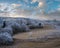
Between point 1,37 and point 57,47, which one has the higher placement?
point 1,37

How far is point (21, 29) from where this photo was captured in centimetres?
1193

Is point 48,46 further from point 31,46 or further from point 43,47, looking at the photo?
point 31,46

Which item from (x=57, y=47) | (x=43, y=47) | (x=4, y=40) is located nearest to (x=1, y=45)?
(x=4, y=40)

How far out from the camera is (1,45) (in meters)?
7.42

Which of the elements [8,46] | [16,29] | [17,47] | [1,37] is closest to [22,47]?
[17,47]

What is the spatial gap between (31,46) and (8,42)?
3.67ft

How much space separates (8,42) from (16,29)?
4185mm

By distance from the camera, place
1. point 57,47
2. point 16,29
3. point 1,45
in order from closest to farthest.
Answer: point 57,47 < point 1,45 < point 16,29

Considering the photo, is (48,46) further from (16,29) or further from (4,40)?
(16,29)

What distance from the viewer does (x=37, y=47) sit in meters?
7.02

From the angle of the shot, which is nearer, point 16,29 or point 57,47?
point 57,47

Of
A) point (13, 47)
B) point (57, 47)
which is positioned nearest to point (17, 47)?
point (13, 47)

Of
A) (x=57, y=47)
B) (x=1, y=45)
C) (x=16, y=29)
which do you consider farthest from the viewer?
(x=16, y=29)

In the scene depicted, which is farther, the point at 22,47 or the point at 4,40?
the point at 4,40
